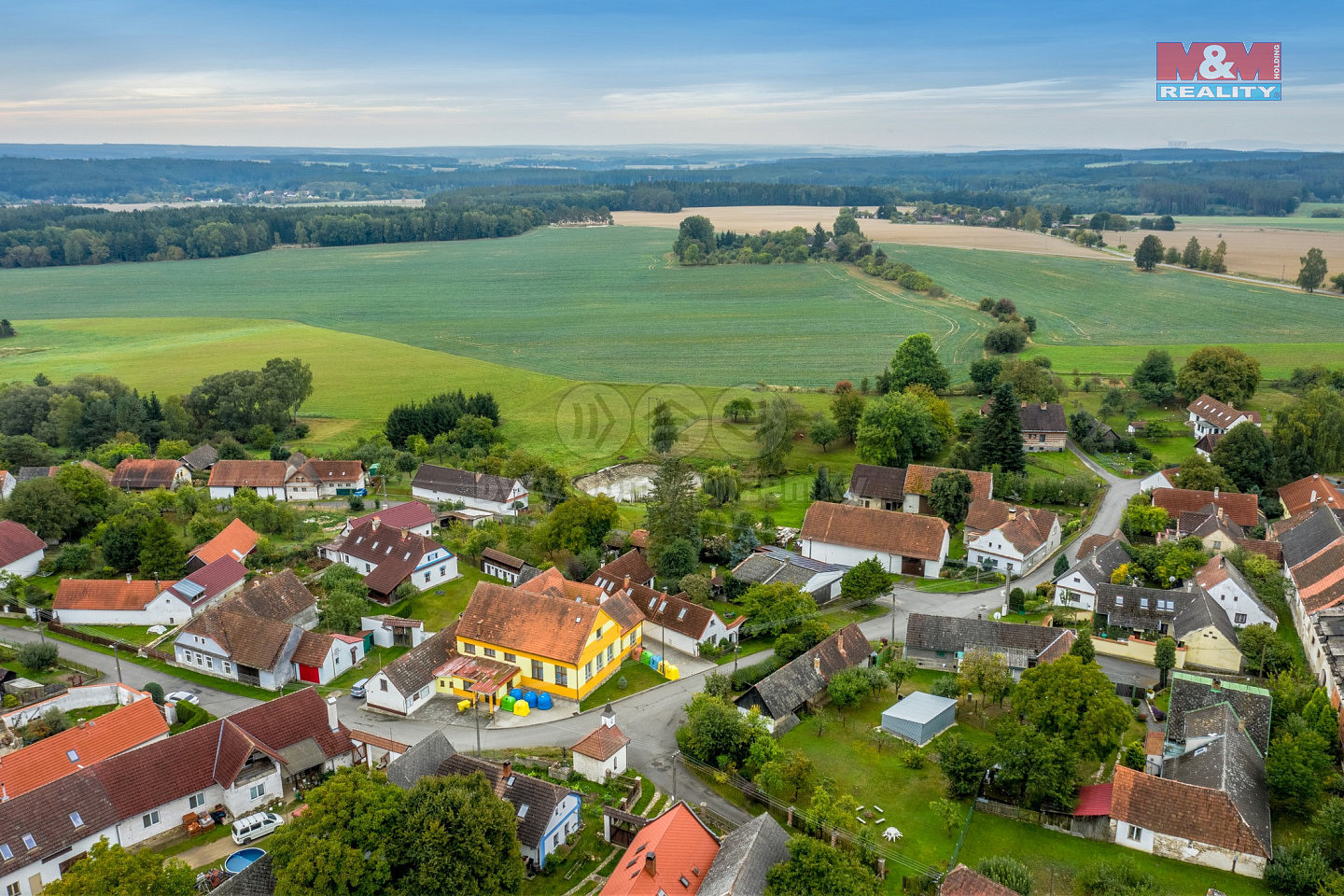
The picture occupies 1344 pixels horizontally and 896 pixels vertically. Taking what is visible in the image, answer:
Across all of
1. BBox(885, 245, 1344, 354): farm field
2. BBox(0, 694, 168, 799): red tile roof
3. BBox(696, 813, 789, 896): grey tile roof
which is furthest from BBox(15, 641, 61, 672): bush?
BBox(885, 245, 1344, 354): farm field

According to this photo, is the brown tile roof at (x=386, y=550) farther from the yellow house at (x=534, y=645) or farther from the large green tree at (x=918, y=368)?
the large green tree at (x=918, y=368)

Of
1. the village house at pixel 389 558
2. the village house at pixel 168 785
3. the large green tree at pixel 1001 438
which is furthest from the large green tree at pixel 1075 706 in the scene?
the large green tree at pixel 1001 438

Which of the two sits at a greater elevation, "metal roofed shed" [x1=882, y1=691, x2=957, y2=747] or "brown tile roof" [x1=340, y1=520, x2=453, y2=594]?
"brown tile roof" [x1=340, y1=520, x2=453, y2=594]

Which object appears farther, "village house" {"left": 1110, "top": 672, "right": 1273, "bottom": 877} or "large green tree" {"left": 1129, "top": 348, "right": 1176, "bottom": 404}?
"large green tree" {"left": 1129, "top": 348, "right": 1176, "bottom": 404}

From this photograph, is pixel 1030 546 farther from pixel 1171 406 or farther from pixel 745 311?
pixel 745 311

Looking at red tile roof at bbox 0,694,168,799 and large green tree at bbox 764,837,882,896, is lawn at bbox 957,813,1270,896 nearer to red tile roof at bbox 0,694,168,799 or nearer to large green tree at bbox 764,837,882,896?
large green tree at bbox 764,837,882,896
